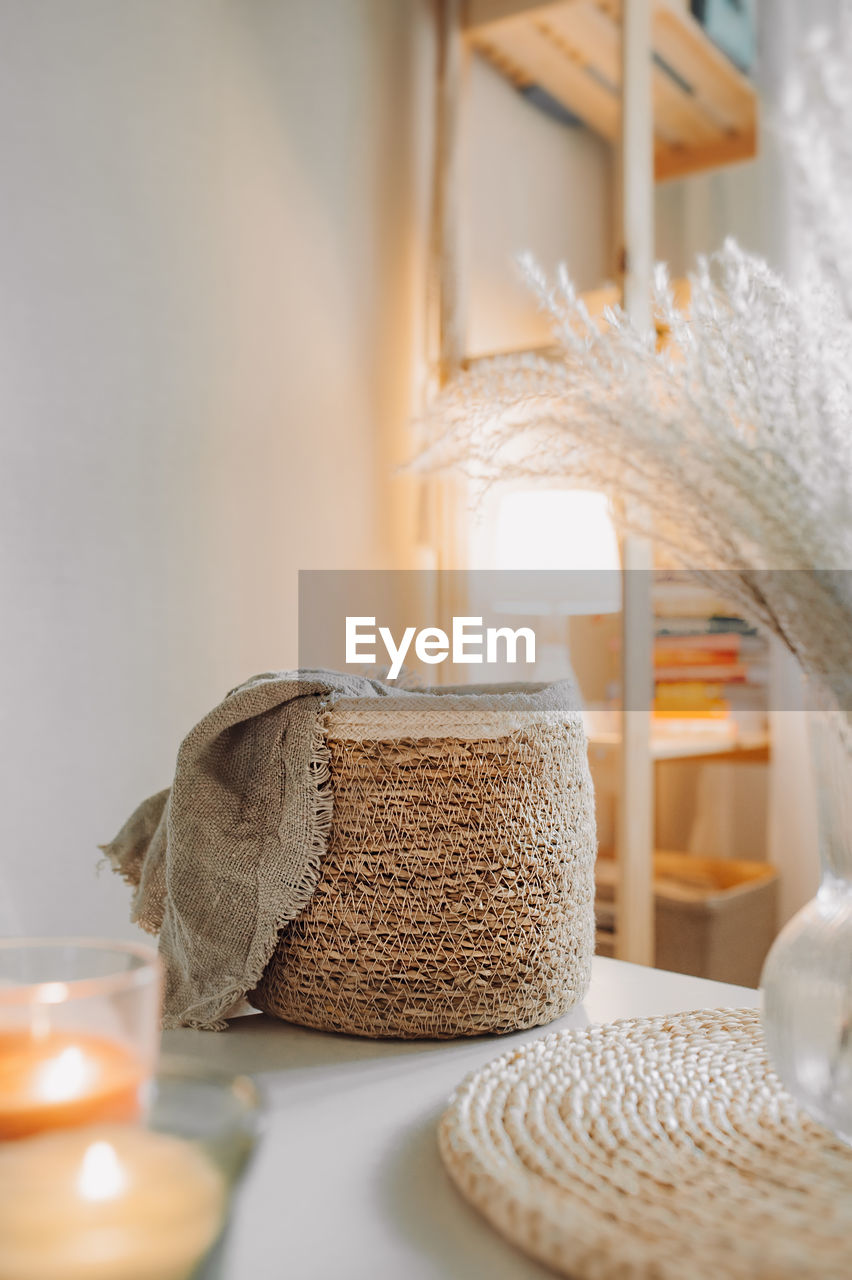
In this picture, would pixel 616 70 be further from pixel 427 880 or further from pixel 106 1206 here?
pixel 106 1206

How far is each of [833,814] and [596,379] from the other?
0.22 meters

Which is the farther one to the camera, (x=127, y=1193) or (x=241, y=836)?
(x=241, y=836)

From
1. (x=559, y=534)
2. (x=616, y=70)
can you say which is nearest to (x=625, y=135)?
(x=616, y=70)

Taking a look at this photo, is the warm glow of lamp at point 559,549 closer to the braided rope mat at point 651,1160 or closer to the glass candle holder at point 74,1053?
the braided rope mat at point 651,1160

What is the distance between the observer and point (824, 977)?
1.46 feet

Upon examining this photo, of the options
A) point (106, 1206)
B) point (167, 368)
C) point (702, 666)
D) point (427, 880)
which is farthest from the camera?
point (702, 666)

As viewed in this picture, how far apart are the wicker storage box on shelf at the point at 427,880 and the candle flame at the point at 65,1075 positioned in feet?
0.92

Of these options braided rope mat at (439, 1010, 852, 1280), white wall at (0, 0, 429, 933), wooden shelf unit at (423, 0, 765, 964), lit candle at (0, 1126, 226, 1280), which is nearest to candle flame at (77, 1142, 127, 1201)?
lit candle at (0, 1126, 226, 1280)

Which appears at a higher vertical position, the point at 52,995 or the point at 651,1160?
the point at 52,995

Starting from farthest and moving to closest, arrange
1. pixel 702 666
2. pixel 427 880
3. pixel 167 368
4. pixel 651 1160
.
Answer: pixel 702 666 < pixel 167 368 < pixel 427 880 < pixel 651 1160

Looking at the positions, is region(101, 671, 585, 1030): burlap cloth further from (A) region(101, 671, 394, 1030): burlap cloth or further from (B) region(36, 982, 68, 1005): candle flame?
(B) region(36, 982, 68, 1005): candle flame

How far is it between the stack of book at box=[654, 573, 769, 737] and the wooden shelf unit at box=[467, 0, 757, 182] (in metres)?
0.93

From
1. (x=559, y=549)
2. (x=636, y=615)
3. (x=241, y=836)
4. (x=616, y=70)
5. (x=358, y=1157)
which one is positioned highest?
(x=616, y=70)

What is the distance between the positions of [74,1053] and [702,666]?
2050 mm
